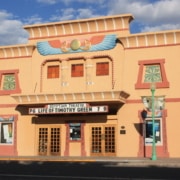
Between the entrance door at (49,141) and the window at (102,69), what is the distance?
5.43 metres

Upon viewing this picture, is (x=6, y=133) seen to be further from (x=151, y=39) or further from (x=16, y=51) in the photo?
(x=151, y=39)

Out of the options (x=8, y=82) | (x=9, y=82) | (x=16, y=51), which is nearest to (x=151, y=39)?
(x=16, y=51)

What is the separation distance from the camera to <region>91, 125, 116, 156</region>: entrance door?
91.4 feet

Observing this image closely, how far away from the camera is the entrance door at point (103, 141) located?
27.8 meters

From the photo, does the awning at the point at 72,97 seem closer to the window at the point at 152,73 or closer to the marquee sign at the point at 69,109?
the marquee sign at the point at 69,109

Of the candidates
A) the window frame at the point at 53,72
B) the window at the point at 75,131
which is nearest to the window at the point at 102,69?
the window frame at the point at 53,72

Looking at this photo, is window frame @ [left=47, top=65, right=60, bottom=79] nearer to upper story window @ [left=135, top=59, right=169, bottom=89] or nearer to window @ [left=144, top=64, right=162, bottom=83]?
upper story window @ [left=135, top=59, right=169, bottom=89]

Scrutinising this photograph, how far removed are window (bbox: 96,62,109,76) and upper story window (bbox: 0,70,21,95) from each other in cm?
685

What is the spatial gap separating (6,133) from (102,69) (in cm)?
958

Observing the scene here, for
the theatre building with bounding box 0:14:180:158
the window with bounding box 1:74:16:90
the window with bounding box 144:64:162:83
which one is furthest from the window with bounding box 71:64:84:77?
the window with bounding box 1:74:16:90

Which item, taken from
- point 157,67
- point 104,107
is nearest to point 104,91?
point 104,107

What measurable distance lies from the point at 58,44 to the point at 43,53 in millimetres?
1446

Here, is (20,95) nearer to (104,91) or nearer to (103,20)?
(104,91)

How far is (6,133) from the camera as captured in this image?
30859mm
